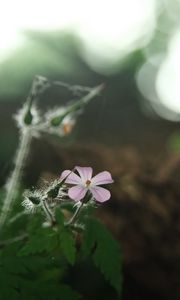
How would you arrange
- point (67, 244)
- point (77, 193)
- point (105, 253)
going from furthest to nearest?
point (105, 253) < point (67, 244) < point (77, 193)

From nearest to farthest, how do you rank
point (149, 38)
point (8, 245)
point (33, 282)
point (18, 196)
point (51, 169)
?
point (33, 282)
point (8, 245)
point (18, 196)
point (51, 169)
point (149, 38)

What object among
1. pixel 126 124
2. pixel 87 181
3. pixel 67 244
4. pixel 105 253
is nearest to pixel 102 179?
pixel 87 181

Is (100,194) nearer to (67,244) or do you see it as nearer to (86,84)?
(67,244)

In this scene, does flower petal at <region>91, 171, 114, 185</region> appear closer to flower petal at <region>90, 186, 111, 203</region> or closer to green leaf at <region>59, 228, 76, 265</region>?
flower petal at <region>90, 186, 111, 203</region>

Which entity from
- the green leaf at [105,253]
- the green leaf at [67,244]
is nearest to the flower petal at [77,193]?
the green leaf at [67,244]

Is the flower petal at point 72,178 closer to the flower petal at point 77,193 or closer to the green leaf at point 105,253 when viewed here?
the flower petal at point 77,193

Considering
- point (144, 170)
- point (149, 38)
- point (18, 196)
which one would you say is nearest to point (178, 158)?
point (144, 170)

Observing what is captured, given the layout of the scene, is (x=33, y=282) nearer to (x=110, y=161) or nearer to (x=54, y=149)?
(x=54, y=149)
